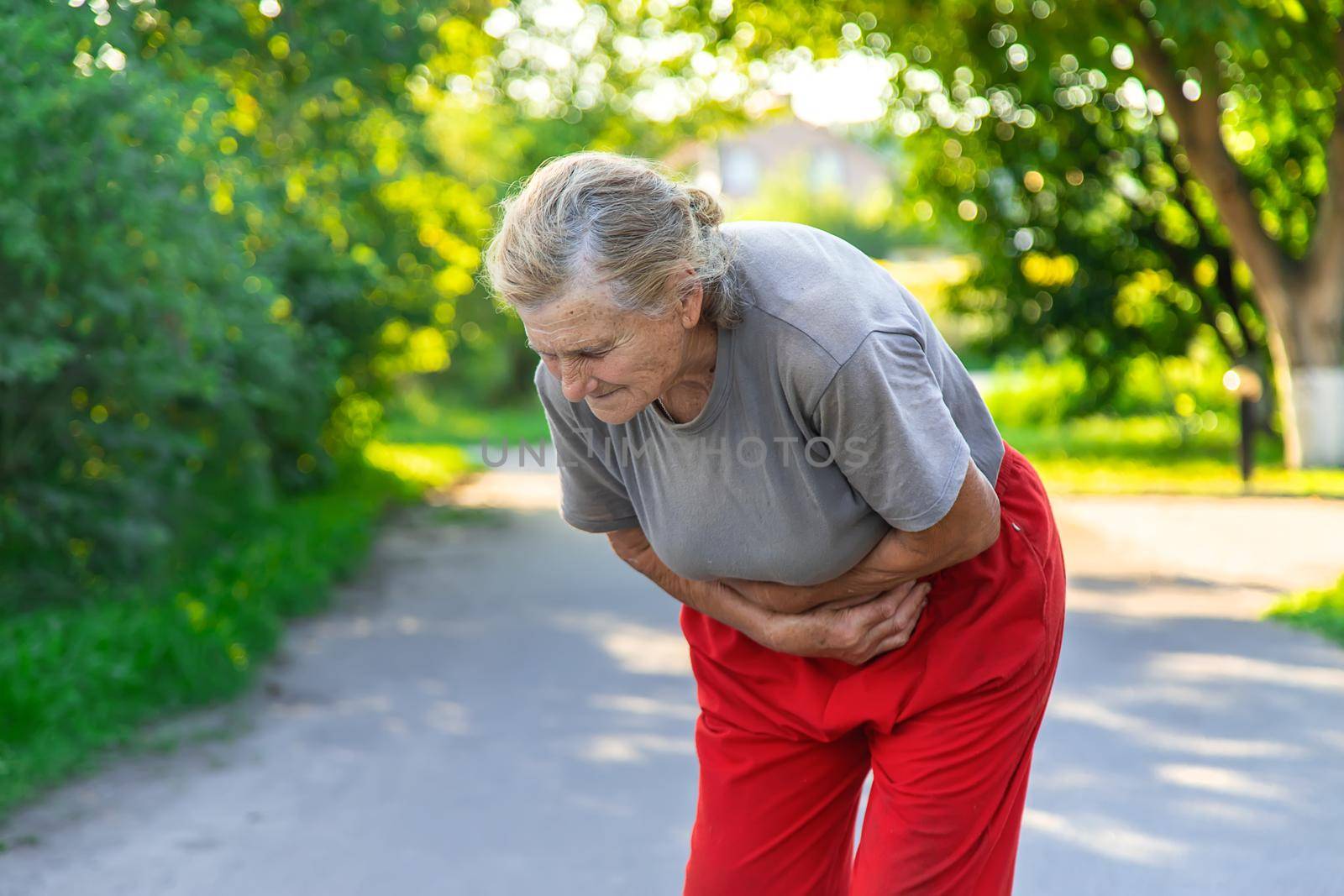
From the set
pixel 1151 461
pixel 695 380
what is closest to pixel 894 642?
pixel 695 380

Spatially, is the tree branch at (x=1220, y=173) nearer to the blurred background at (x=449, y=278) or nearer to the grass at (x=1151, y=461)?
the blurred background at (x=449, y=278)

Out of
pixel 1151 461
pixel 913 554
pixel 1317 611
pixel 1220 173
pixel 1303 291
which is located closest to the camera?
pixel 913 554

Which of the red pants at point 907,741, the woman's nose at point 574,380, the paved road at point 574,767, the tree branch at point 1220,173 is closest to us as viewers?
the woman's nose at point 574,380

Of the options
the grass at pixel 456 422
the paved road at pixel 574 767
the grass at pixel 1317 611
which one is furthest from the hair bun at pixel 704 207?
the grass at pixel 456 422

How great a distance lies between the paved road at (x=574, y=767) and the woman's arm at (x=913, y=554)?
1856mm

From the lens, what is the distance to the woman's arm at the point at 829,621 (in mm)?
2387

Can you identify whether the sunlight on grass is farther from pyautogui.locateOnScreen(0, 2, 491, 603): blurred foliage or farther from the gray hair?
the gray hair

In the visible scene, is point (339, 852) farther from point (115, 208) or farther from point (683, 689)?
point (115, 208)

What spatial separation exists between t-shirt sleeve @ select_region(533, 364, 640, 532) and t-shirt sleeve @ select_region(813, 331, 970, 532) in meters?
0.47

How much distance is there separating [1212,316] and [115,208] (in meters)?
13.5

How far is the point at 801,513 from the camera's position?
91.1 inches

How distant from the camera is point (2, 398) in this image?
20.9 feet

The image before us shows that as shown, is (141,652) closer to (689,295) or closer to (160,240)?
(160,240)

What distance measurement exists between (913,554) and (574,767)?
10.3ft
